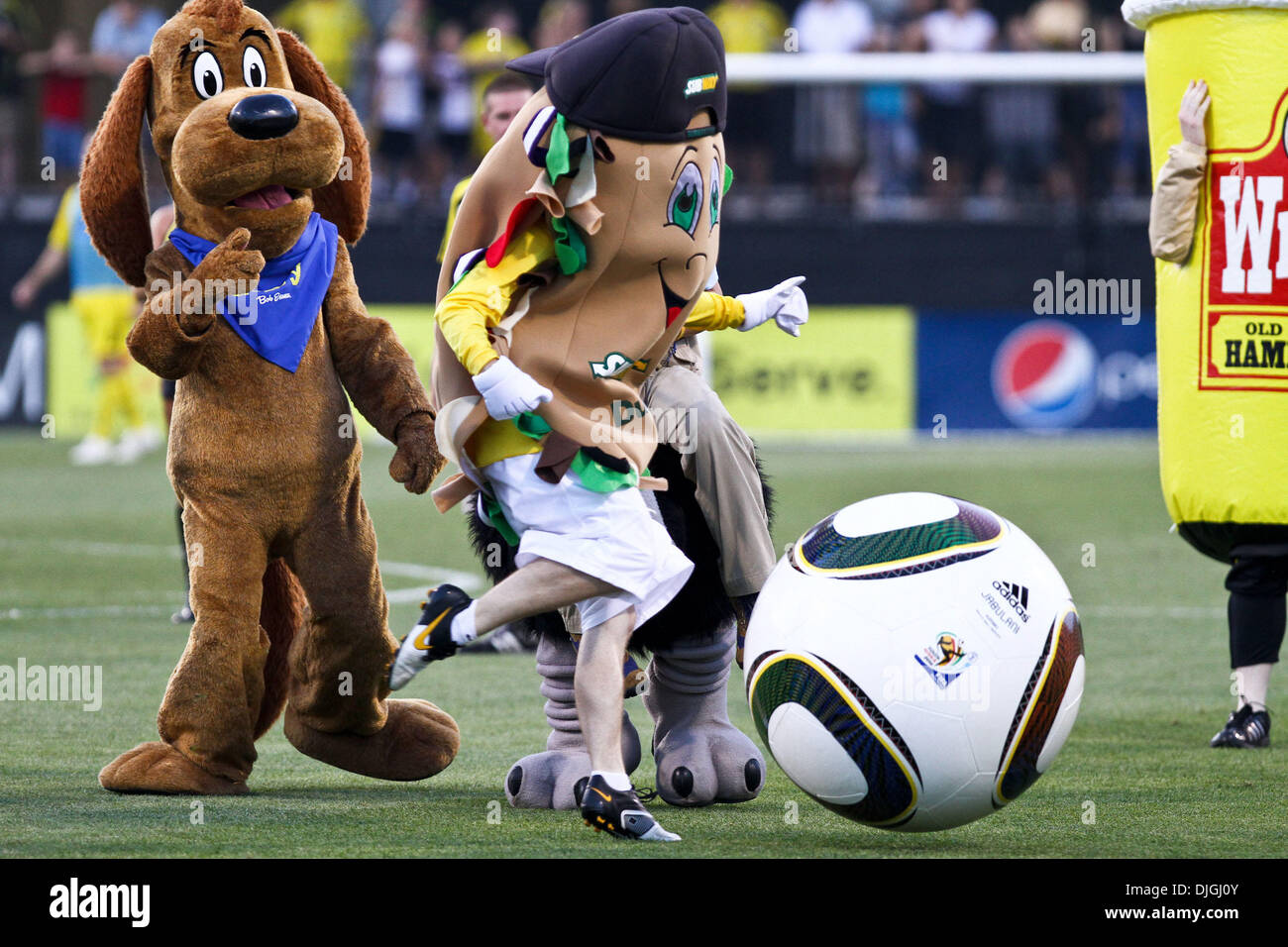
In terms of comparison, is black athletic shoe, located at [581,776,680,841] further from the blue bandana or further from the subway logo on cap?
the subway logo on cap

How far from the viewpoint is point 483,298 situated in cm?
427

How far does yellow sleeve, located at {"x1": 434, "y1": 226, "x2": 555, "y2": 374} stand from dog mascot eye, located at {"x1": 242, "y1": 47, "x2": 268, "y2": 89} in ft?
3.12

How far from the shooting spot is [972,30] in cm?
1855

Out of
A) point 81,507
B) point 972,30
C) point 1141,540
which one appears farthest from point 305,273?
point 972,30

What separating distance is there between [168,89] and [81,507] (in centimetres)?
808

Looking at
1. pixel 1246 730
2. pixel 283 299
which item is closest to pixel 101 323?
pixel 283 299

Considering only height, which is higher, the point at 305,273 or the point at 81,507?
the point at 305,273

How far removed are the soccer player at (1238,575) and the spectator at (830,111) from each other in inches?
505

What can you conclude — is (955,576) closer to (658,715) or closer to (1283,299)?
(658,715)

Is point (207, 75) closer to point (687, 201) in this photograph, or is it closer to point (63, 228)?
point (687, 201)

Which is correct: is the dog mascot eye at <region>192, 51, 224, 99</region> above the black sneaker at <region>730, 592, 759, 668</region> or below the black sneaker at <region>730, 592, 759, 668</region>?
above

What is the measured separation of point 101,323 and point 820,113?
728cm

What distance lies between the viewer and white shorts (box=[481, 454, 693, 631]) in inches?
171

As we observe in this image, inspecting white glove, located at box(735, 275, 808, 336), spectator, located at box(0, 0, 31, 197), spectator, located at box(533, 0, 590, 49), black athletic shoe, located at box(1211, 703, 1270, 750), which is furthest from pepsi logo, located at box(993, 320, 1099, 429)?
white glove, located at box(735, 275, 808, 336)
